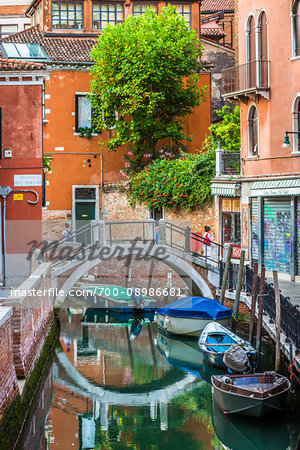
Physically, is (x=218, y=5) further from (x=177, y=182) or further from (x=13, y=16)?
(x=177, y=182)

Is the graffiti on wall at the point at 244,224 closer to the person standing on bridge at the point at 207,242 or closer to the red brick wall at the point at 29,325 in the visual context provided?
the person standing on bridge at the point at 207,242

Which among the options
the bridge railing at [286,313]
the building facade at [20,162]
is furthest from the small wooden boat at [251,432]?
the building facade at [20,162]

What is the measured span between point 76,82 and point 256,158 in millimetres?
8125

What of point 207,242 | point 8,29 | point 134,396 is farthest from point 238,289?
point 8,29

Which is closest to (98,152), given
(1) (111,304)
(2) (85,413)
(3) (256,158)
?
(1) (111,304)

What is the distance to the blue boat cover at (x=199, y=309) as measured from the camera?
1642 centimetres

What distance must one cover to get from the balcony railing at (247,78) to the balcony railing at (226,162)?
1.88 metres

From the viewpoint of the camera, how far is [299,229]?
17156 millimetres

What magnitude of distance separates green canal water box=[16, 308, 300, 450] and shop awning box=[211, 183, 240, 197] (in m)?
4.39

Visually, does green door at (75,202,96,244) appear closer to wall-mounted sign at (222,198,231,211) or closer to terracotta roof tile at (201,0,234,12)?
wall-mounted sign at (222,198,231,211)

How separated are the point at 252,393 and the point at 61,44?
16.7 meters

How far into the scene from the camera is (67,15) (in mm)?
24906

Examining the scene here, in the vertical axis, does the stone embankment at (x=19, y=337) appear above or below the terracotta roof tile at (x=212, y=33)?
below

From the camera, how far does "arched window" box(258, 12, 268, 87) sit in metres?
18.2
